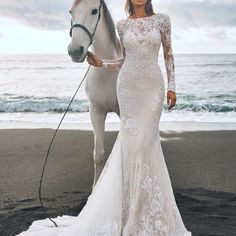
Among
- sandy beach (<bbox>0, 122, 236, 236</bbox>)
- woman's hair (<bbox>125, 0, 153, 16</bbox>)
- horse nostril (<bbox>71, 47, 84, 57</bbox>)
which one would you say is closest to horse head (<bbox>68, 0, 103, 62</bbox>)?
horse nostril (<bbox>71, 47, 84, 57</bbox>)

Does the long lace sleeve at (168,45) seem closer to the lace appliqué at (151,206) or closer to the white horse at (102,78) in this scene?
the lace appliqué at (151,206)

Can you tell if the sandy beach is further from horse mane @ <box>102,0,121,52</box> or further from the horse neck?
horse mane @ <box>102,0,121,52</box>

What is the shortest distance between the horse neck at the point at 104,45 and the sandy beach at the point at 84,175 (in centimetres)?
145

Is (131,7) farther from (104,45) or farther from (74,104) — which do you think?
(74,104)

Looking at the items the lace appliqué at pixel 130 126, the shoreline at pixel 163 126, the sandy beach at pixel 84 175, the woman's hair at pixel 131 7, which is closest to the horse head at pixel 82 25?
the woman's hair at pixel 131 7

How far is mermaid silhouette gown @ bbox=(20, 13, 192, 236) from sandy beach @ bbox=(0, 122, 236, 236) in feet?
2.07

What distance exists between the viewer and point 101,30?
411 cm

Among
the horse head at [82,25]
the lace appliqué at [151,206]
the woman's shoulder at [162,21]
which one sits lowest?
the lace appliqué at [151,206]

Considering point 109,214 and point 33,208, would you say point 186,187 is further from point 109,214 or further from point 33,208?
point 109,214

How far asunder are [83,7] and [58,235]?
1.70 metres

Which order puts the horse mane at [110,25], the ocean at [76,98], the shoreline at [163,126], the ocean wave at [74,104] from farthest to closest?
the ocean wave at [74,104] → the ocean at [76,98] → the shoreline at [163,126] → the horse mane at [110,25]

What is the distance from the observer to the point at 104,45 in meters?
4.20

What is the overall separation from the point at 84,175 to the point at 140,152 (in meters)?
2.72

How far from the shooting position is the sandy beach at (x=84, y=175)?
13.8 ft
